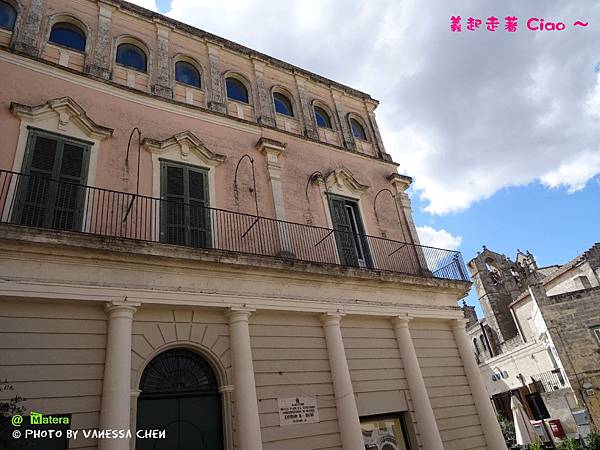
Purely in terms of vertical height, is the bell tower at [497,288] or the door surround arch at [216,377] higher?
the bell tower at [497,288]

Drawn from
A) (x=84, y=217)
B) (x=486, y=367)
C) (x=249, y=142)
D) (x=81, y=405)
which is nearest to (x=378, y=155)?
(x=249, y=142)

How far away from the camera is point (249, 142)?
36.6 feet

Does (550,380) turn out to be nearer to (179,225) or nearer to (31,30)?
(179,225)

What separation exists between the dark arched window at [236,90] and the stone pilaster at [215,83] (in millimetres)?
393

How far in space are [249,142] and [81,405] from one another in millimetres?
7199

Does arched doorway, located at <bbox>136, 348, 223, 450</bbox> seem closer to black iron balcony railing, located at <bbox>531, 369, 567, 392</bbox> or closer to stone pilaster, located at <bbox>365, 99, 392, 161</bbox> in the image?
stone pilaster, located at <bbox>365, 99, 392, 161</bbox>

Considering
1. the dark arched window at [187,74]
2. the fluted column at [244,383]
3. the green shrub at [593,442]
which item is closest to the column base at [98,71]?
the dark arched window at [187,74]

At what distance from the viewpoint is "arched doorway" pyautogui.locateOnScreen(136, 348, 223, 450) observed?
677 cm

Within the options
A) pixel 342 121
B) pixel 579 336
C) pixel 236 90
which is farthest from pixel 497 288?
pixel 236 90

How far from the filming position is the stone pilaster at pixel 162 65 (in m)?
10.4

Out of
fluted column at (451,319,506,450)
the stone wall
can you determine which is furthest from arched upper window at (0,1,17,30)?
the stone wall

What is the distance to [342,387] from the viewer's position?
8328 millimetres

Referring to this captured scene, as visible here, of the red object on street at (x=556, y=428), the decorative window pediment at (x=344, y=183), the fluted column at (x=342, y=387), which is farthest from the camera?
the red object on street at (x=556, y=428)

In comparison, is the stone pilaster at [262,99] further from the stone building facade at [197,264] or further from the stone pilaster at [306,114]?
the stone pilaster at [306,114]
